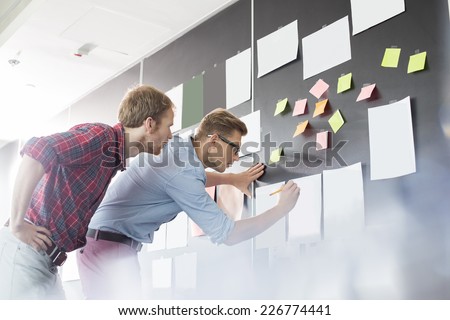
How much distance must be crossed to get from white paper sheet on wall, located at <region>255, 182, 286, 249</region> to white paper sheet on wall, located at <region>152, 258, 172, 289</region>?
0.60 meters

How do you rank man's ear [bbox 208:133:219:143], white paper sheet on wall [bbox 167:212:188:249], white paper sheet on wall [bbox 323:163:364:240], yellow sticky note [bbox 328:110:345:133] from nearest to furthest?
white paper sheet on wall [bbox 323:163:364:240] → yellow sticky note [bbox 328:110:345:133] → man's ear [bbox 208:133:219:143] → white paper sheet on wall [bbox 167:212:188:249]

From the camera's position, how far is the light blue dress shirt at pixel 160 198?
1669mm

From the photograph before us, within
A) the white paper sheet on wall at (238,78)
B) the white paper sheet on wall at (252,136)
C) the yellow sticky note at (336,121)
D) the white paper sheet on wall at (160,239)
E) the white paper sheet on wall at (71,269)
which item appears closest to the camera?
the yellow sticky note at (336,121)

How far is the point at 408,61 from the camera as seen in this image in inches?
62.4

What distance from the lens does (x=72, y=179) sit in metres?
1.54

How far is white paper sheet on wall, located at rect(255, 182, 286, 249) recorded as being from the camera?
6.21ft

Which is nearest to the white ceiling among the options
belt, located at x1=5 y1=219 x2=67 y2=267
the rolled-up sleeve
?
the rolled-up sleeve

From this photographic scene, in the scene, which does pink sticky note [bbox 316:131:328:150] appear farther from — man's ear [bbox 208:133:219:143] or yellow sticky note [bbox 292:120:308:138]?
man's ear [bbox 208:133:219:143]

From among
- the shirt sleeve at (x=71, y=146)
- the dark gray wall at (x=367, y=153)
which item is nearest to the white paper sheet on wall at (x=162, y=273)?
the dark gray wall at (x=367, y=153)

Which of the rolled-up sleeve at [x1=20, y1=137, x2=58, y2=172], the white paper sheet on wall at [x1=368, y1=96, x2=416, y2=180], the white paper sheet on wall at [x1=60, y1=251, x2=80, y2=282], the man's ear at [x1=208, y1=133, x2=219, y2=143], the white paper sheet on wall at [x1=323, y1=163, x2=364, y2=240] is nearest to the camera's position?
the rolled-up sleeve at [x1=20, y1=137, x2=58, y2=172]

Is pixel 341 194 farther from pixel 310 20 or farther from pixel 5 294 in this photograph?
pixel 5 294

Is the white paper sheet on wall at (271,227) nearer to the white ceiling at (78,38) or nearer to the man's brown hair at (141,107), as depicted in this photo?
the man's brown hair at (141,107)

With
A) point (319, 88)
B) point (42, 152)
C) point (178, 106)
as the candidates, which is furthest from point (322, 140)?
point (178, 106)

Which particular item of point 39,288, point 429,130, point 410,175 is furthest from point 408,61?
point 39,288
